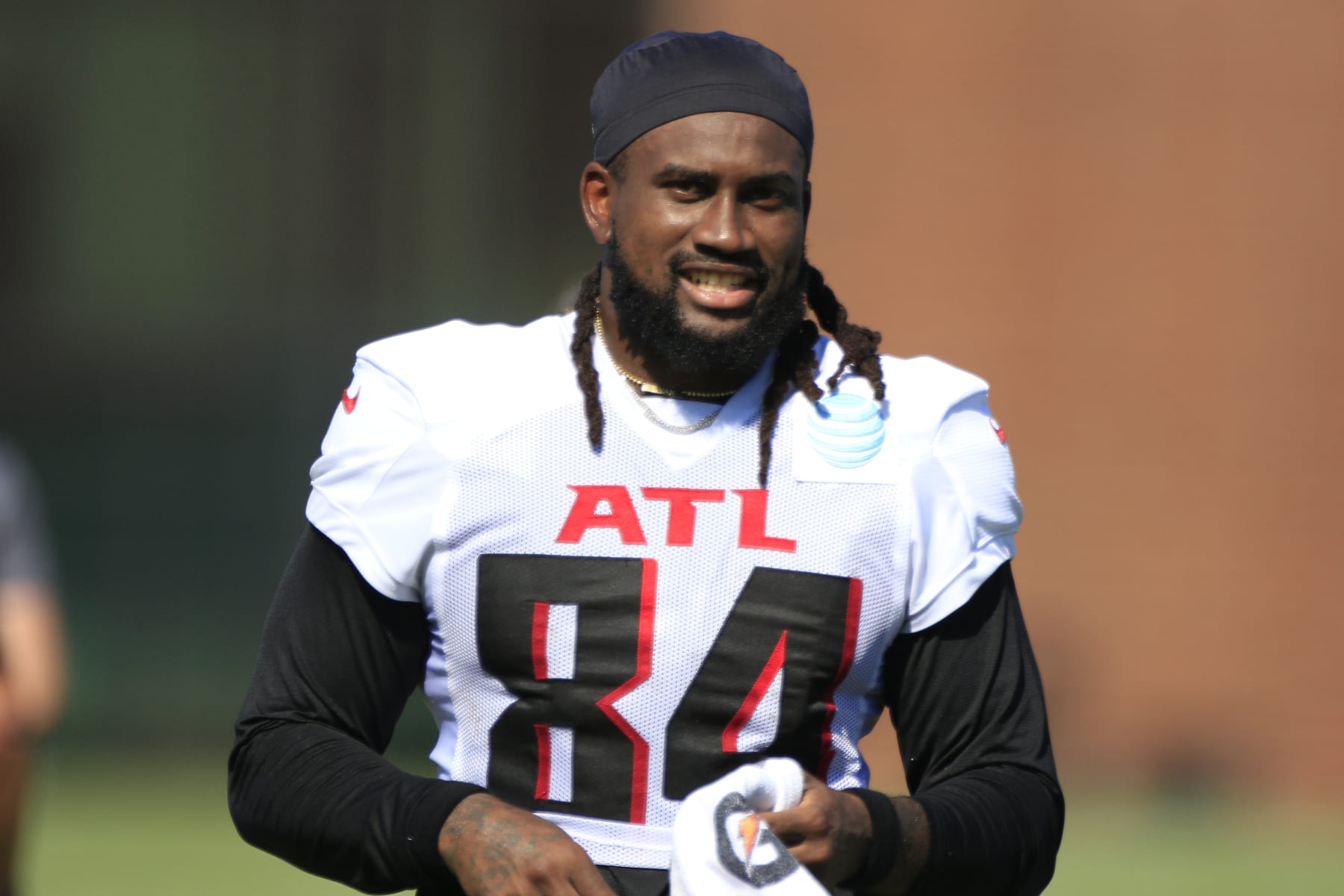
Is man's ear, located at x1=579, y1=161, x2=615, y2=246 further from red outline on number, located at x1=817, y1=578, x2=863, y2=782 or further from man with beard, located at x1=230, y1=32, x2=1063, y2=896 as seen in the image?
red outline on number, located at x1=817, y1=578, x2=863, y2=782

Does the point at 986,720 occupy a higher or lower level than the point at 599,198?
lower

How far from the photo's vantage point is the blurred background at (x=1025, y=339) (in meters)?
9.51

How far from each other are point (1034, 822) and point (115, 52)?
8.65 meters

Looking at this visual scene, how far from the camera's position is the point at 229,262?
9.98m

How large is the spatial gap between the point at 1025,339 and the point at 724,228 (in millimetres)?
7467

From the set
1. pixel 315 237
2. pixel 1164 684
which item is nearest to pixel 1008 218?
pixel 1164 684

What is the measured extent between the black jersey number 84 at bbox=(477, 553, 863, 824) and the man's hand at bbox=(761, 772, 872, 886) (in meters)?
0.17

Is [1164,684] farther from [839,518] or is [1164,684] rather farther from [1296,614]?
[839,518]

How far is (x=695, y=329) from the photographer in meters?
2.34

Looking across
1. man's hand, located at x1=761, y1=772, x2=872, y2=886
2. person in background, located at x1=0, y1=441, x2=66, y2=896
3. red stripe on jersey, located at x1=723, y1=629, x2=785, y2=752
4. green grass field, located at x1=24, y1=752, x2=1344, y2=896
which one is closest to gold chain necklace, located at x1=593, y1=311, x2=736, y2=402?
red stripe on jersey, located at x1=723, y1=629, x2=785, y2=752

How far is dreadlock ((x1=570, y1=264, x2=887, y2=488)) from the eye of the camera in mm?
2342

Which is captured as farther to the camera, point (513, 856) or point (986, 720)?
point (986, 720)

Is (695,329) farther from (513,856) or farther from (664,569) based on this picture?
(513,856)

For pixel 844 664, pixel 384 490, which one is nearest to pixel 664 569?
pixel 844 664
